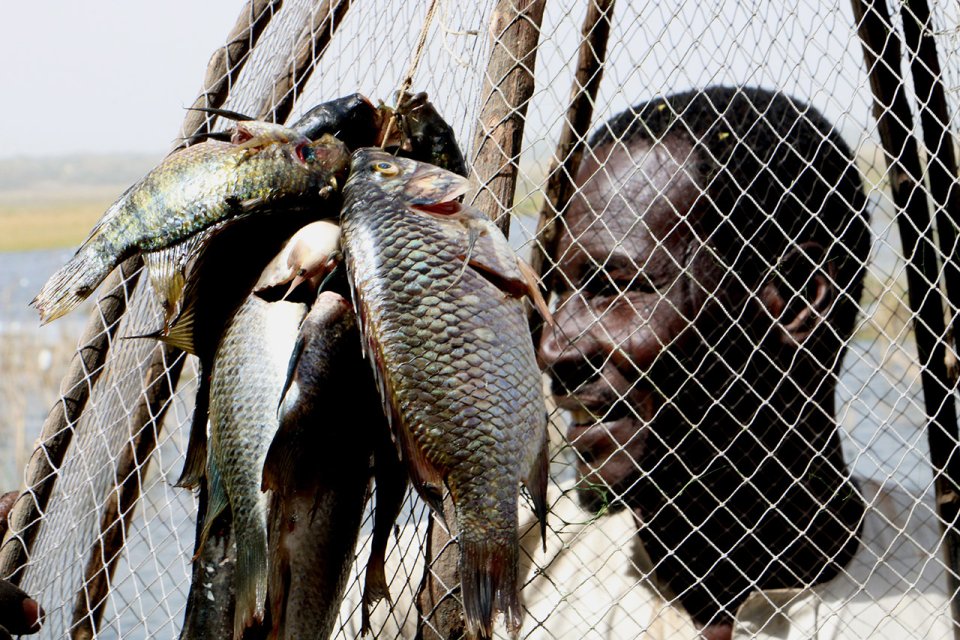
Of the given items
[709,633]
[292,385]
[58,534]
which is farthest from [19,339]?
[292,385]

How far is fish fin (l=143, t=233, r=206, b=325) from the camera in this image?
4.99 feet

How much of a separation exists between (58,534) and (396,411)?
5.76ft

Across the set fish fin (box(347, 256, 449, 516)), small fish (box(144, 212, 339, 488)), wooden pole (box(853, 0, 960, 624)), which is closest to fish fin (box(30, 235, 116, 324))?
small fish (box(144, 212, 339, 488))

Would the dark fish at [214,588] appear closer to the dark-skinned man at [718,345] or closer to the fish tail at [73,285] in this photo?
the fish tail at [73,285]

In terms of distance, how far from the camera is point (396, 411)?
1379 mm

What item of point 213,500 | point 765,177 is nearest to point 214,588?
point 213,500

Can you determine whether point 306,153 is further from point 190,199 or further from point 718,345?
point 718,345

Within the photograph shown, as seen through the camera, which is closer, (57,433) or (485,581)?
(485,581)

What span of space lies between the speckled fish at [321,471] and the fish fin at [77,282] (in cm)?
38

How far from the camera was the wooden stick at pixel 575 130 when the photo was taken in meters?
2.91

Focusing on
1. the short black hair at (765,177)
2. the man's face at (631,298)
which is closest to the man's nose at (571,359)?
the man's face at (631,298)

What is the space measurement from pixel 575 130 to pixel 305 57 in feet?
2.63

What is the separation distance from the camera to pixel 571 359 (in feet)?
9.21

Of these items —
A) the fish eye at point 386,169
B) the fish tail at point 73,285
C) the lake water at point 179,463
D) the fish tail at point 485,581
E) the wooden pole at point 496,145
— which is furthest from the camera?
the lake water at point 179,463
